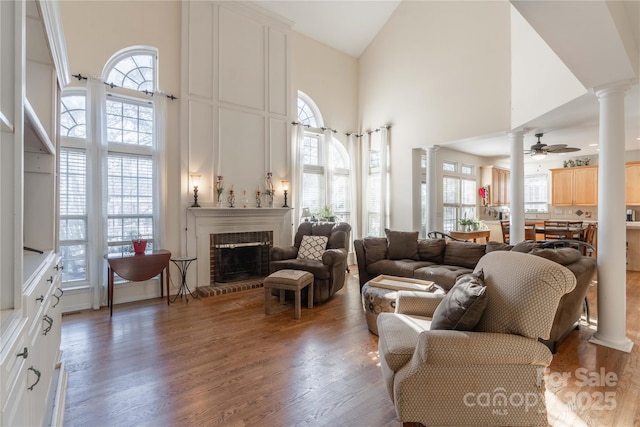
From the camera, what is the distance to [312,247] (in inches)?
182

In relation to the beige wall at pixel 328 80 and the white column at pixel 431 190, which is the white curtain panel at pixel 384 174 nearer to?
the white column at pixel 431 190

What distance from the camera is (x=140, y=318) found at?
350cm

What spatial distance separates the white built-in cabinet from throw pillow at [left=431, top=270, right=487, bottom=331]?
1753 mm

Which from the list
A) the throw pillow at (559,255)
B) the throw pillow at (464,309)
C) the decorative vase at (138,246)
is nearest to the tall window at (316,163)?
the decorative vase at (138,246)

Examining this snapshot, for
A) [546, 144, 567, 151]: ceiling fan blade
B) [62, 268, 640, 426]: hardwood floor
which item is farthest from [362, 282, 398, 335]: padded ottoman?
[546, 144, 567, 151]: ceiling fan blade

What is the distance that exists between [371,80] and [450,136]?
2.43 meters

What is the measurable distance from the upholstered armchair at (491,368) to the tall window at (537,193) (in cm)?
832

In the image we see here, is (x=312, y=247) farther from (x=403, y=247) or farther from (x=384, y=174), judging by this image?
(x=384, y=174)

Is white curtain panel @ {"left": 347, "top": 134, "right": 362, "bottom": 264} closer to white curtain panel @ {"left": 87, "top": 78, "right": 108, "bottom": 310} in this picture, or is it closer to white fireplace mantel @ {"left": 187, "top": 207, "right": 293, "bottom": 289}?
white fireplace mantel @ {"left": 187, "top": 207, "right": 293, "bottom": 289}

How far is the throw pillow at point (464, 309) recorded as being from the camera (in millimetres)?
1614

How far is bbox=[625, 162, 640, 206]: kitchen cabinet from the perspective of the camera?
249 inches

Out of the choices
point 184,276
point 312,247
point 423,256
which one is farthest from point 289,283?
point 423,256

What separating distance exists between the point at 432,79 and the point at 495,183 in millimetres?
3873

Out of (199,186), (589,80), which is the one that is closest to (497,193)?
(589,80)
